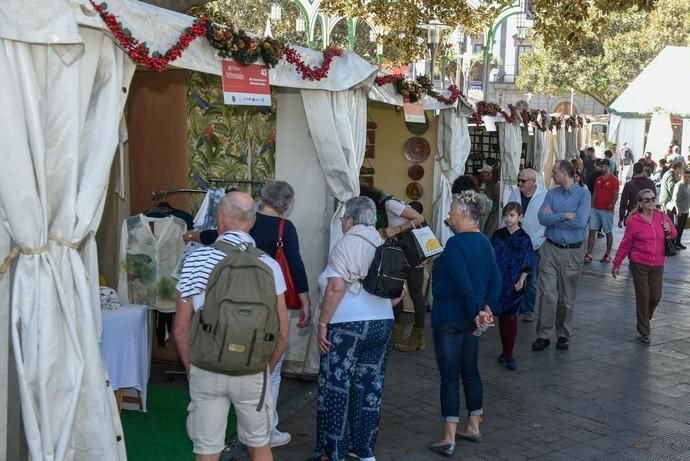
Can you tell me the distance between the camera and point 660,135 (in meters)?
25.9

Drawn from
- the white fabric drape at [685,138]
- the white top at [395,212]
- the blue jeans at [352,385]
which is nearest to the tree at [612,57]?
the white fabric drape at [685,138]

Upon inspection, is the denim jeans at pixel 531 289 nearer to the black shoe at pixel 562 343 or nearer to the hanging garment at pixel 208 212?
the black shoe at pixel 562 343

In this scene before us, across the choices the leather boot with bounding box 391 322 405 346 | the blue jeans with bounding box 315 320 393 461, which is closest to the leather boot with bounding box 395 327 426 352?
the leather boot with bounding box 391 322 405 346

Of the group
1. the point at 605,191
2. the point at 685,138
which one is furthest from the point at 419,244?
the point at 685,138

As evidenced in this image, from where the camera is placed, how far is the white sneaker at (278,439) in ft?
18.4

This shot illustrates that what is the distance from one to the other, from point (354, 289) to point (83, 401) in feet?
5.41

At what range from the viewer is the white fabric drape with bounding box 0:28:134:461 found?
3797 mm

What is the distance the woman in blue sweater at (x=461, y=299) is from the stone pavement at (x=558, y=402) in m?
0.48

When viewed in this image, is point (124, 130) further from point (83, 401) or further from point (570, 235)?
point (570, 235)

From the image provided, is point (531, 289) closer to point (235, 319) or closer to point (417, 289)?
point (417, 289)

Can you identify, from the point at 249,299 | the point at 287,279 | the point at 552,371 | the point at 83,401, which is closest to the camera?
the point at 249,299

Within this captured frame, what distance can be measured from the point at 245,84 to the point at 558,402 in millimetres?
3553

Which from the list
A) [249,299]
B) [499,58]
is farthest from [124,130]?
[499,58]

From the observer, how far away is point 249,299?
3.84 metres
